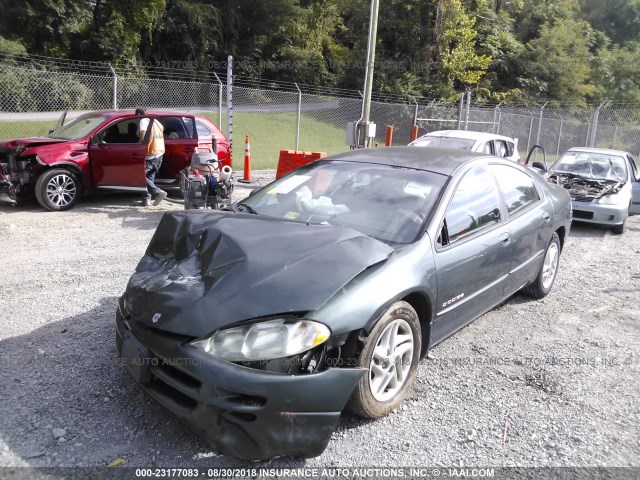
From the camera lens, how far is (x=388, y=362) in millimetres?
3002

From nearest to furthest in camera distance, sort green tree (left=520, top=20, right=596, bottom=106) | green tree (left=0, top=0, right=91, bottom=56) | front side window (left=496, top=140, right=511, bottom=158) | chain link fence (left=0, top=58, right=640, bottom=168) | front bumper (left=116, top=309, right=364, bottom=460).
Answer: front bumper (left=116, top=309, right=364, bottom=460) < front side window (left=496, top=140, right=511, bottom=158) < chain link fence (left=0, top=58, right=640, bottom=168) < green tree (left=0, top=0, right=91, bottom=56) < green tree (left=520, top=20, right=596, bottom=106)

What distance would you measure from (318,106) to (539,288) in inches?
651

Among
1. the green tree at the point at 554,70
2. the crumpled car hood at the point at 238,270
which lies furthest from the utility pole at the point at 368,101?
the green tree at the point at 554,70

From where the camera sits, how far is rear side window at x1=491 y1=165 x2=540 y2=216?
14.4 feet

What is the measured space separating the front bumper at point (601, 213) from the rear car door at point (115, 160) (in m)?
7.44

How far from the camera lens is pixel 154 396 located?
2.67 m

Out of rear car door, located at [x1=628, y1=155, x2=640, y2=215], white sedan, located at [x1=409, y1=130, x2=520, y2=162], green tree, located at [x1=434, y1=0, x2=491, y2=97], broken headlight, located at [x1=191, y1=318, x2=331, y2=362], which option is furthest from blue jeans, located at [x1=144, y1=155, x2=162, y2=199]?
green tree, located at [x1=434, y1=0, x2=491, y2=97]

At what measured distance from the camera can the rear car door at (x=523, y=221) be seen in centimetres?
429

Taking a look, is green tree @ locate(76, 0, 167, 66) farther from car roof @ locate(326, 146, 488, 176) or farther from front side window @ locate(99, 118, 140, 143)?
car roof @ locate(326, 146, 488, 176)

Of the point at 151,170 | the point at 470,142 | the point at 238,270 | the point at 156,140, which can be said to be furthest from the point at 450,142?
the point at 238,270

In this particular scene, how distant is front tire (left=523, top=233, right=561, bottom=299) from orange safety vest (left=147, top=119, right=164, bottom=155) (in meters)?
6.15

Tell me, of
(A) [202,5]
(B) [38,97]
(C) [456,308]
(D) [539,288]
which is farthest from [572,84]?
(C) [456,308]

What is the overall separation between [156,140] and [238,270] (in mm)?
6424

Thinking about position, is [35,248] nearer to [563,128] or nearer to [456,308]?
[456,308]
